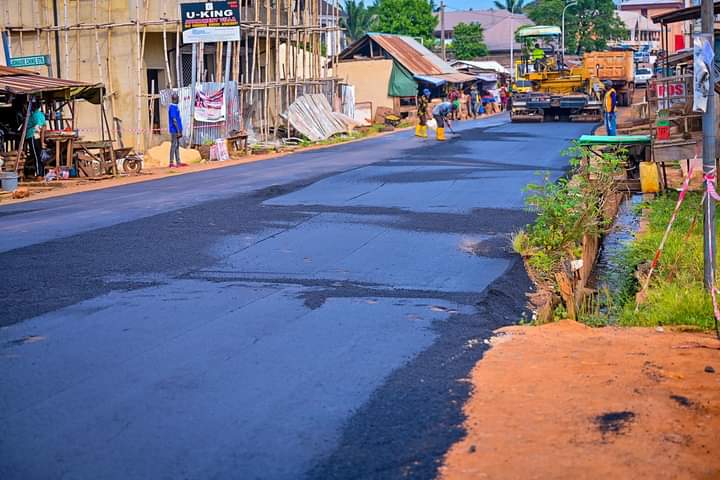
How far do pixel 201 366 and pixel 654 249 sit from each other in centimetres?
776

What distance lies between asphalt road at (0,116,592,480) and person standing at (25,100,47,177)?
590 centimetres

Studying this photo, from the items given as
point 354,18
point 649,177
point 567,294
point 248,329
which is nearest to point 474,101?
point 354,18

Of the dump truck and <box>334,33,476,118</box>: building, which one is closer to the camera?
the dump truck

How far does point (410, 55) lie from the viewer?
195 ft

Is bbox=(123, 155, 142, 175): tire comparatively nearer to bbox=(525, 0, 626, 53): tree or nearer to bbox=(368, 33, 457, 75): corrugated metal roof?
bbox=(368, 33, 457, 75): corrugated metal roof

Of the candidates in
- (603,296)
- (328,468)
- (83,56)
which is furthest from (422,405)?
(83,56)

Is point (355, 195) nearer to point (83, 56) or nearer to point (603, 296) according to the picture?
point (603, 296)

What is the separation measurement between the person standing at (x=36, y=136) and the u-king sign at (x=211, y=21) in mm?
7309

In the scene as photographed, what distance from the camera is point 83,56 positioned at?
106 feet

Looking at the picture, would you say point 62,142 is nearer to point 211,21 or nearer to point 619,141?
point 211,21

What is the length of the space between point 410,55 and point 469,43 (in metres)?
27.7

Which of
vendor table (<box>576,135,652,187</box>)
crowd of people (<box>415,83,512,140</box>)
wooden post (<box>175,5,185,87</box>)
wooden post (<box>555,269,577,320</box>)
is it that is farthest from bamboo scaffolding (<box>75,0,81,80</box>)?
wooden post (<box>555,269,577,320</box>)

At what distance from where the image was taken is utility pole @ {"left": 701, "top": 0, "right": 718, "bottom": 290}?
9625 millimetres

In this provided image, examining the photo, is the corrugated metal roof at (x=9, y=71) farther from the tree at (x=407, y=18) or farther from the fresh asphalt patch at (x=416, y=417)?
the tree at (x=407, y=18)
